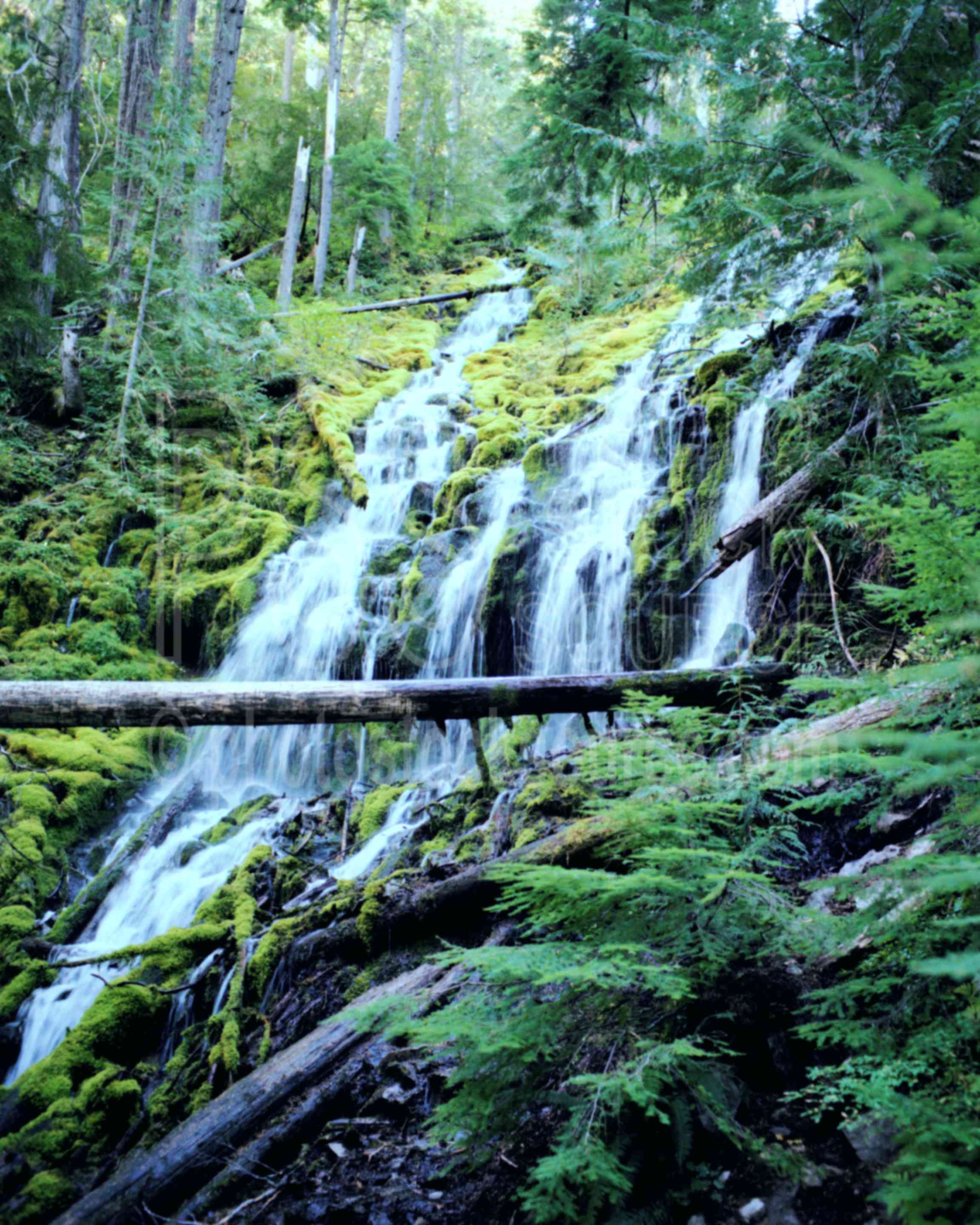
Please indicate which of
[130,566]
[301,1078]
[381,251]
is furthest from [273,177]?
[301,1078]

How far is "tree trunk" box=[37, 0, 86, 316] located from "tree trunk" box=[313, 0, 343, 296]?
6693 mm

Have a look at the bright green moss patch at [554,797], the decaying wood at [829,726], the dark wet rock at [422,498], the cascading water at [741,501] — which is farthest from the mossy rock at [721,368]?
the bright green moss patch at [554,797]

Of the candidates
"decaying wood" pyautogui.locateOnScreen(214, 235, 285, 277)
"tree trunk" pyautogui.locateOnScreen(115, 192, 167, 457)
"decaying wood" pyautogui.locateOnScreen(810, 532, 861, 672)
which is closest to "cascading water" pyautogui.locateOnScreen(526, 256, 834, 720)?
"decaying wood" pyautogui.locateOnScreen(810, 532, 861, 672)

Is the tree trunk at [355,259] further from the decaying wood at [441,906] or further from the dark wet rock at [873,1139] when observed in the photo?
the dark wet rock at [873,1139]

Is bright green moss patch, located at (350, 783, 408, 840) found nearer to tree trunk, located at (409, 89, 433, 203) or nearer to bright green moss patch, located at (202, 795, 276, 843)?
bright green moss patch, located at (202, 795, 276, 843)

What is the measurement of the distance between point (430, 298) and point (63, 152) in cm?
920

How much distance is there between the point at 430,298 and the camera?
19422mm

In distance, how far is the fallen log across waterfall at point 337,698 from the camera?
15.3ft

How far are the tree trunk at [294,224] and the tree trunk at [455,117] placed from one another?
6912 mm

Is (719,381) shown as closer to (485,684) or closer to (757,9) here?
(757,9)

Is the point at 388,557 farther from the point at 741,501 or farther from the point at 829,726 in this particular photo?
the point at 829,726

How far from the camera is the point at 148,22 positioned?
12586 mm

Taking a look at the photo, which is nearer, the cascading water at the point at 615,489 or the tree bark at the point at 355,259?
the cascading water at the point at 615,489

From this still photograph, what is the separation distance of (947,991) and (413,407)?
13364 mm
